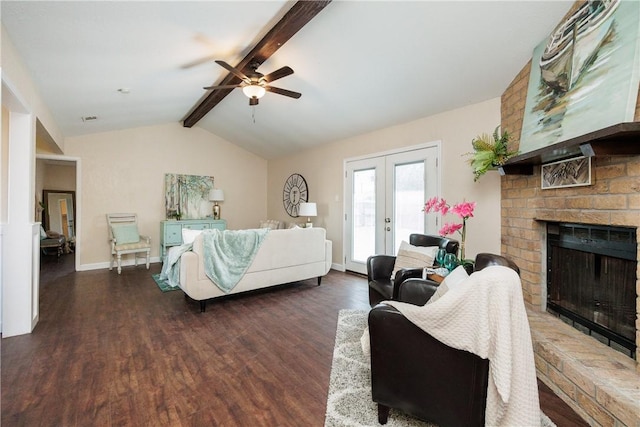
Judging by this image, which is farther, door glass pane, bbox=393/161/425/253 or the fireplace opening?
door glass pane, bbox=393/161/425/253

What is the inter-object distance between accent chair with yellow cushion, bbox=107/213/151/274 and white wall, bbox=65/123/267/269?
7.4 inches

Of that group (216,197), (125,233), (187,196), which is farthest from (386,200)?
(125,233)

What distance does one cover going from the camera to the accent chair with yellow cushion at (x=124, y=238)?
16.5ft

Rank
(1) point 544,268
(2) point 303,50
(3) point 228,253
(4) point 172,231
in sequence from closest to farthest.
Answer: (1) point 544,268 → (2) point 303,50 → (3) point 228,253 → (4) point 172,231

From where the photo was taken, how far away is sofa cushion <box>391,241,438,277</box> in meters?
2.73

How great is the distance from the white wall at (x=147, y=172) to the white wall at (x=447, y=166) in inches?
91.0

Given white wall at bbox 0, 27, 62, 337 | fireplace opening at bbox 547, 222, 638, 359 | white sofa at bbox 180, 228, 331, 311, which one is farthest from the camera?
white sofa at bbox 180, 228, 331, 311

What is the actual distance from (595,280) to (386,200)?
265cm

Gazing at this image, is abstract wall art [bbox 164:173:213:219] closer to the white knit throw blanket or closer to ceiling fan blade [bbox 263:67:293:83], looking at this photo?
ceiling fan blade [bbox 263:67:293:83]

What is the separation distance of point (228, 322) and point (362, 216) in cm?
277

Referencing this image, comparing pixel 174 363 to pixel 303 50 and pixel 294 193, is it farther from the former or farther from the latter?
pixel 294 193

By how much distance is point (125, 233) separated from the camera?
17.1 feet

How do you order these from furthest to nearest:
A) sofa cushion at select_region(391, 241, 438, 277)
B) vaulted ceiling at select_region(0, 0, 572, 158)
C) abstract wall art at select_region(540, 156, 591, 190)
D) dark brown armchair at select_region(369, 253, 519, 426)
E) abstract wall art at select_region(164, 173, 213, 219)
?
abstract wall art at select_region(164, 173, 213, 219)
sofa cushion at select_region(391, 241, 438, 277)
vaulted ceiling at select_region(0, 0, 572, 158)
abstract wall art at select_region(540, 156, 591, 190)
dark brown armchair at select_region(369, 253, 519, 426)

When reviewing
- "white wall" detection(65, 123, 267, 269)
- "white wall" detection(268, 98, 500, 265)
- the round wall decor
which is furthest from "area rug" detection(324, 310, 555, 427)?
"white wall" detection(65, 123, 267, 269)
